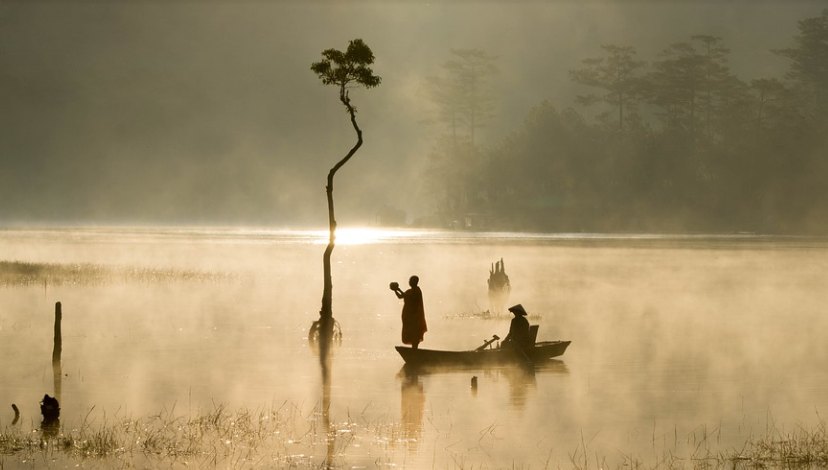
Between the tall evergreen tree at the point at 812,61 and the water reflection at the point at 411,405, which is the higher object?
the tall evergreen tree at the point at 812,61

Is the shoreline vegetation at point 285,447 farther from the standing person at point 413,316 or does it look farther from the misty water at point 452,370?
the standing person at point 413,316

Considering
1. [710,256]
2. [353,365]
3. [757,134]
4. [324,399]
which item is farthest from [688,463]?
[757,134]

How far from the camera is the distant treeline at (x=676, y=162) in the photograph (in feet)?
471

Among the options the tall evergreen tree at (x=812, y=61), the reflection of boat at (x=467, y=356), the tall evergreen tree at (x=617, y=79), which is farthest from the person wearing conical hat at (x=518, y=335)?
the tall evergreen tree at (x=812, y=61)

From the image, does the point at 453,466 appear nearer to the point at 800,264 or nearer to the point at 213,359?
the point at 213,359

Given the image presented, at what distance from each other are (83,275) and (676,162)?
3912 inches

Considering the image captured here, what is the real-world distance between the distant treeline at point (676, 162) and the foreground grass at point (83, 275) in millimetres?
90468

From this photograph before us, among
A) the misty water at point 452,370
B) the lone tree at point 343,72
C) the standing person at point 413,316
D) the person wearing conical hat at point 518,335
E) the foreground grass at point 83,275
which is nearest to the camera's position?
the misty water at point 452,370

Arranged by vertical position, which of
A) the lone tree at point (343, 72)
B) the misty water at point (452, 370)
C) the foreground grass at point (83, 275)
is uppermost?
the lone tree at point (343, 72)

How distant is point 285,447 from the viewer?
1950 centimetres

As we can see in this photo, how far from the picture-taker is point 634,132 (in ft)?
510

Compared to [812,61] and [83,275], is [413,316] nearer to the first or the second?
[83,275]

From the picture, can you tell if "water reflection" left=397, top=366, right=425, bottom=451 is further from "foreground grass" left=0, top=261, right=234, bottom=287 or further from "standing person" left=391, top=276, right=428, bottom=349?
"foreground grass" left=0, top=261, right=234, bottom=287

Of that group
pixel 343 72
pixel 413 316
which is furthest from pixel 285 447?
pixel 343 72
